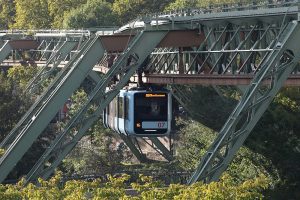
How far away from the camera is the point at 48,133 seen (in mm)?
57000

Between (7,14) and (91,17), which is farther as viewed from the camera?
(7,14)

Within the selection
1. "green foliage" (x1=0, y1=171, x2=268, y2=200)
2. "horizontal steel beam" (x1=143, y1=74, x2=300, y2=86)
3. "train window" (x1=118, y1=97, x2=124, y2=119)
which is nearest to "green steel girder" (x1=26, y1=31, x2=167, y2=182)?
"horizontal steel beam" (x1=143, y1=74, x2=300, y2=86)

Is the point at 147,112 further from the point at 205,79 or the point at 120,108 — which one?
the point at 205,79

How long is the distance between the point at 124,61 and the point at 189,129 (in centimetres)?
1454

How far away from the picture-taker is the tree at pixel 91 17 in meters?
109

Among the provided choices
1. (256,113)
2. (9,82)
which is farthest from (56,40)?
(256,113)

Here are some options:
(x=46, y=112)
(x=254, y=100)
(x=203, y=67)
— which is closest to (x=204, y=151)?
(x=203, y=67)

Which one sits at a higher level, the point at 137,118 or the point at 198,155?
the point at 137,118

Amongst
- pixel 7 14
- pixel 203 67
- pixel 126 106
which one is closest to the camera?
pixel 126 106

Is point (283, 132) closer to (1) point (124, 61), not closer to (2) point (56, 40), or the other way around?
(1) point (124, 61)

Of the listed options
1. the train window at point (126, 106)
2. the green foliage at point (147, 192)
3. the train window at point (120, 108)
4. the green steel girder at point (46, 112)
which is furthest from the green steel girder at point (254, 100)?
the train window at point (120, 108)

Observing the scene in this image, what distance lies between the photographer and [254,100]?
34000 mm

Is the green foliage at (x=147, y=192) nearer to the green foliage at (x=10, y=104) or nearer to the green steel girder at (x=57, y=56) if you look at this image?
the green foliage at (x=10, y=104)

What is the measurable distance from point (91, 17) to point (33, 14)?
2395 centimetres
